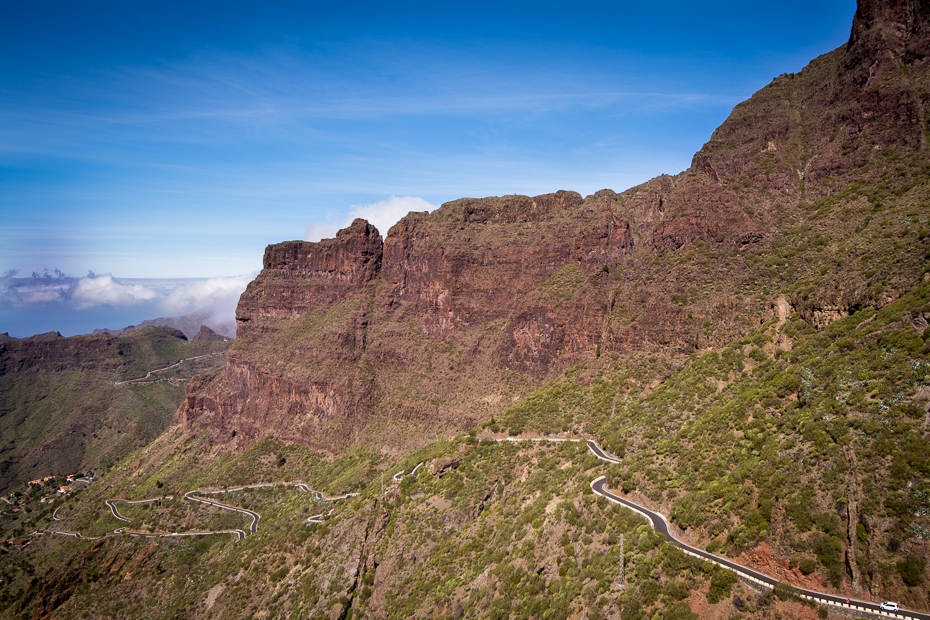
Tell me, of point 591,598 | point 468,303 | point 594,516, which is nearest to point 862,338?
point 594,516

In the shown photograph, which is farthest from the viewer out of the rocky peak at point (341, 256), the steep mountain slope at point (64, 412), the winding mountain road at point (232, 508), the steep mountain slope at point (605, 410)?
the steep mountain slope at point (64, 412)

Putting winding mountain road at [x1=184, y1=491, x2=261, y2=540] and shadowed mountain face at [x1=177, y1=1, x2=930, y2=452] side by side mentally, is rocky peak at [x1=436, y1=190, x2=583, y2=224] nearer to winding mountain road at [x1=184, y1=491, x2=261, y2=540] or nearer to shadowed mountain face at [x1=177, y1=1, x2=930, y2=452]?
shadowed mountain face at [x1=177, y1=1, x2=930, y2=452]

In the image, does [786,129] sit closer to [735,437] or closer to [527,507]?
[735,437]

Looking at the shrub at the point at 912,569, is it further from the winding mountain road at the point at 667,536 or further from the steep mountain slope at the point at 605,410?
the winding mountain road at the point at 667,536

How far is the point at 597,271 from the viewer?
7794 centimetres

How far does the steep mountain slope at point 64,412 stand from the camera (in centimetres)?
14916

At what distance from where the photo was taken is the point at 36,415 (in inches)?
6722

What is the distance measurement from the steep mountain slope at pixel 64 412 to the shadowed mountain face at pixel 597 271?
47.4m

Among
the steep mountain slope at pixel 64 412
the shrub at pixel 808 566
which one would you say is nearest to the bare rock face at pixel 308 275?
the steep mountain slope at pixel 64 412

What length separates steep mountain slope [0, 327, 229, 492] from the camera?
489ft

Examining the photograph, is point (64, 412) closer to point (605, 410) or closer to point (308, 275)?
point (308, 275)

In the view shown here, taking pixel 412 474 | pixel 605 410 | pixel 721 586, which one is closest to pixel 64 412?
pixel 412 474

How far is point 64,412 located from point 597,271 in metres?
197

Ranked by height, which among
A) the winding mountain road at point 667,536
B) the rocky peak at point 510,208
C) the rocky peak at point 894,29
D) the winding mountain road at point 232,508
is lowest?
the winding mountain road at point 232,508
